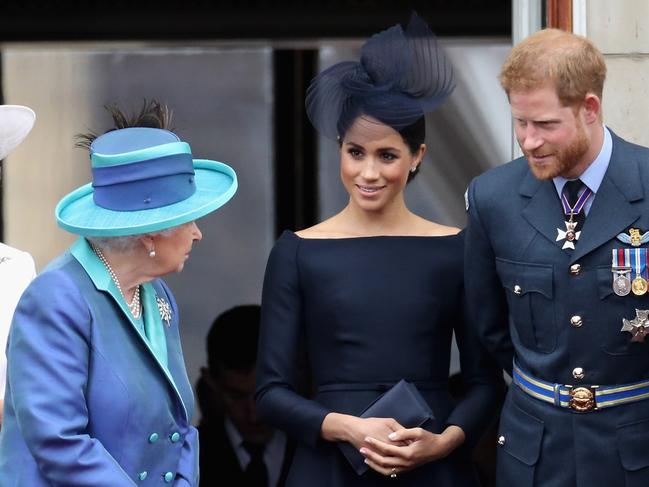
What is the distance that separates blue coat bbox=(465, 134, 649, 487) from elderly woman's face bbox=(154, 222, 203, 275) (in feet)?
2.61

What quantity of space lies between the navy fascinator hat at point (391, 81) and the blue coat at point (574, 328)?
0.54 metres

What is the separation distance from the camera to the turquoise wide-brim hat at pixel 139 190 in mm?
3199

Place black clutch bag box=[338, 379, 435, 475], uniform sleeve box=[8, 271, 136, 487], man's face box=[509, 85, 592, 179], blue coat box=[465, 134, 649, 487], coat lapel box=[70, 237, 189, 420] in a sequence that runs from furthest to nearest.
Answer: black clutch bag box=[338, 379, 435, 475] → blue coat box=[465, 134, 649, 487] → man's face box=[509, 85, 592, 179] → coat lapel box=[70, 237, 189, 420] → uniform sleeve box=[8, 271, 136, 487]

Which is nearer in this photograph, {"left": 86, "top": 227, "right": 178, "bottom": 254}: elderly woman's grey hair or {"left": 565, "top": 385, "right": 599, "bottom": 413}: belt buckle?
{"left": 86, "top": 227, "right": 178, "bottom": 254}: elderly woman's grey hair

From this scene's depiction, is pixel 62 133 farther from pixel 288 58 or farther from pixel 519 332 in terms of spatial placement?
pixel 519 332

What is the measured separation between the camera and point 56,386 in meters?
3.05

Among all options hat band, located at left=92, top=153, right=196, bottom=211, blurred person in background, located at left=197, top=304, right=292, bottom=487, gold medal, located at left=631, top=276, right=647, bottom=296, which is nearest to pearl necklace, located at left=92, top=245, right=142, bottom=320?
hat band, located at left=92, top=153, right=196, bottom=211


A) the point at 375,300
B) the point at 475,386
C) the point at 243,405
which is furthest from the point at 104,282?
the point at 243,405

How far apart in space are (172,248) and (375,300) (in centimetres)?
86

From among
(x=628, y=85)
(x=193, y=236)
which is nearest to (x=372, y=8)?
(x=628, y=85)

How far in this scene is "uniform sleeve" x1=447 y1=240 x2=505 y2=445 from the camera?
392 centimetres

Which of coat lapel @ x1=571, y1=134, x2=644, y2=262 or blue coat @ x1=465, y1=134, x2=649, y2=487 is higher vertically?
coat lapel @ x1=571, y1=134, x2=644, y2=262

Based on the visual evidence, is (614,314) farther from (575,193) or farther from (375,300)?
(375,300)

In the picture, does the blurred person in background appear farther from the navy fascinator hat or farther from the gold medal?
the gold medal
